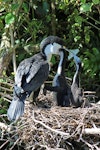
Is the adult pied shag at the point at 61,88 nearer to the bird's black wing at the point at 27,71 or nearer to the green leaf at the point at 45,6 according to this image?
the bird's black wing at the point at 27,71

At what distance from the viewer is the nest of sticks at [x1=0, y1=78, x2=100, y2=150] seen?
309 cm

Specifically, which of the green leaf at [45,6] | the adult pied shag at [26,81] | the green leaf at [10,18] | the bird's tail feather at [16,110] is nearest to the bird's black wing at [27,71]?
the adult pied shag at [26,81]

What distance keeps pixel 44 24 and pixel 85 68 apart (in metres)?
0.62

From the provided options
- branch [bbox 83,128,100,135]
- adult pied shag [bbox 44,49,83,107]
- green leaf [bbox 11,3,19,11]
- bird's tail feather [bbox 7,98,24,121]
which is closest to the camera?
Result: branch [bbox 83,128,100,135]

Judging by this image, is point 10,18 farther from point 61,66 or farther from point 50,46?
point 61,66

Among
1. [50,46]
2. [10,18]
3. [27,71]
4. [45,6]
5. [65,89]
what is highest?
[45,6]

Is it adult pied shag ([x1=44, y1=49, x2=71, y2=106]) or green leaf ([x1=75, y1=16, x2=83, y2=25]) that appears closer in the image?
adult pied shag ([x1=44, y1=49, x2=71, y2=106])

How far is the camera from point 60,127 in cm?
314

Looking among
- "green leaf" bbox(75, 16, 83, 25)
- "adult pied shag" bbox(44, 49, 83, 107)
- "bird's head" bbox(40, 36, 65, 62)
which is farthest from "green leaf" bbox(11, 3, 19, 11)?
"green leaf" bbox(75, 16, 83, 25)

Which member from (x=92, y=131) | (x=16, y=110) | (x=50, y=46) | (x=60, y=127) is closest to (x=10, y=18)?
(x=50, y=46)

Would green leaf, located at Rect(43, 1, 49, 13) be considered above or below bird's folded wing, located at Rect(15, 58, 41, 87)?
above

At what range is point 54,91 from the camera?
342cm

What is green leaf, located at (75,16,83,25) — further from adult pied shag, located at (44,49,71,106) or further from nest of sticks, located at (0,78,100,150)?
nest of sticks, located at (0,78,100,150)

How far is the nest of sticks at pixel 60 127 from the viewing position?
122 inches
